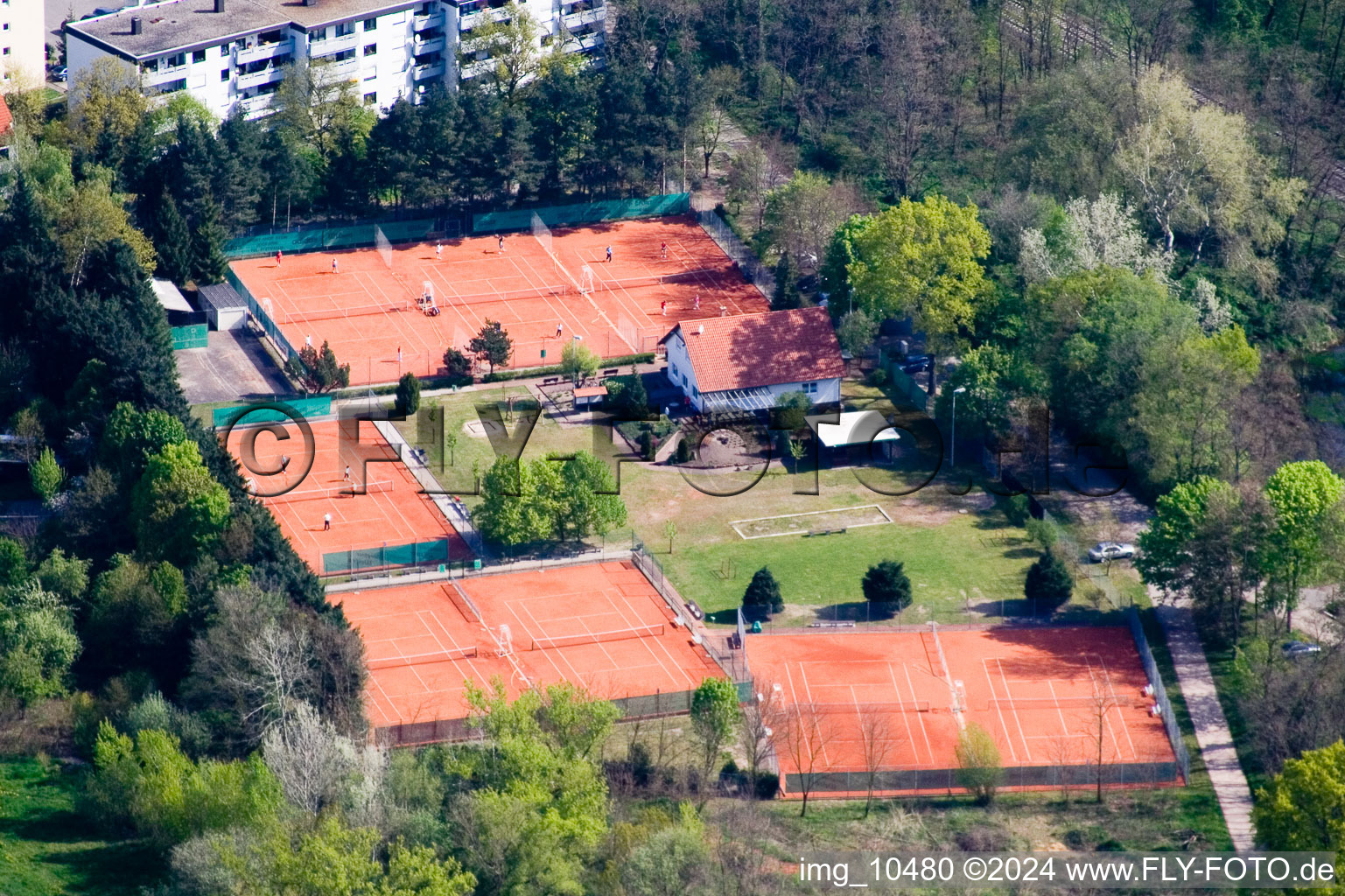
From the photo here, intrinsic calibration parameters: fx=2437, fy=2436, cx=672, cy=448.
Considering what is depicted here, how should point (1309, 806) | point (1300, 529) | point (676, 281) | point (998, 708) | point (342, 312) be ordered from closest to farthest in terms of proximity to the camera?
point (1309, 806) < point (998, 708) < point (1300, 529) < point (342, 312) < point (676, 281)

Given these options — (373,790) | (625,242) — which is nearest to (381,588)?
(373,790)

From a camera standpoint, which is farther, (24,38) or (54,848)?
(24,38)

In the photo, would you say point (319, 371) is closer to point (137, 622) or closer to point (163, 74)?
point (137, 622)

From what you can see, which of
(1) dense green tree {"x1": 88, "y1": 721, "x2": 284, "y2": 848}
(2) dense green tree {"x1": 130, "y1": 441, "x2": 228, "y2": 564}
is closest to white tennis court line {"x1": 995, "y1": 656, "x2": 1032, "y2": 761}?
(1) dense green tree {"x1": 88, "y1": 721, "x2": 284, "y2": 848}

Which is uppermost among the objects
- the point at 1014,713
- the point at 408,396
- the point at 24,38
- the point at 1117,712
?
the point at 24,38

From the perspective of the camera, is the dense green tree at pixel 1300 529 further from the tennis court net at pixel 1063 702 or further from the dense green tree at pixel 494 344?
the dense green tree at pixel 494 344

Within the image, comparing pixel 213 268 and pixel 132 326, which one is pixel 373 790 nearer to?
pixel 132 326

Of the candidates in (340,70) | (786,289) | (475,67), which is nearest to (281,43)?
(340,70)

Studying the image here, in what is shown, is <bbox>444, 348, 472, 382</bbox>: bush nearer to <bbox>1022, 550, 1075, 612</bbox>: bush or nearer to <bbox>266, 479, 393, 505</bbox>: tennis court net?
<bbox>266, 479, 393, 505</bbox>: tennis court net
